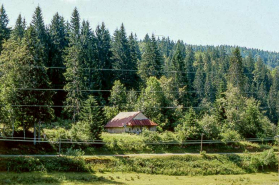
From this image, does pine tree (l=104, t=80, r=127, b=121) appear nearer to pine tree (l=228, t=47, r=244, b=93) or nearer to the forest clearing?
the forest clearing

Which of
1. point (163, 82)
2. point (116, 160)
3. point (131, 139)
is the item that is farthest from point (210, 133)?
point (163, 82)

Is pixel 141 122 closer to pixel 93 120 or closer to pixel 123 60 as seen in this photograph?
pixel 93 120

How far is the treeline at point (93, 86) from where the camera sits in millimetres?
44781

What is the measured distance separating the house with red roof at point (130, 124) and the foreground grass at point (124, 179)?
18221mm

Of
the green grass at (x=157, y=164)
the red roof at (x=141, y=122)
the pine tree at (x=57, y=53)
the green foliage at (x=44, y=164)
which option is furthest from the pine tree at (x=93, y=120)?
the pine tree at (x=57, y=53)

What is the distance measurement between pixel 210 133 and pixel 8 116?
112 ft

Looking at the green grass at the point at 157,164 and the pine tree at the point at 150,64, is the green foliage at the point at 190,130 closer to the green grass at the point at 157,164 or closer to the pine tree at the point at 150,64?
the green grass at the point at 157,164

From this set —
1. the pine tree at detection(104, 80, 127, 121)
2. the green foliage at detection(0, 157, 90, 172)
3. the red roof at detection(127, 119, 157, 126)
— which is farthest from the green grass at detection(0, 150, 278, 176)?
the pine tree at detection(104, 80, 127, 121)

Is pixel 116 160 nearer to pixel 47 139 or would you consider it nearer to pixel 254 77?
pixel 47 139

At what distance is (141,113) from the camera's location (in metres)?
62.6

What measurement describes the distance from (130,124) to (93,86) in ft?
58.0

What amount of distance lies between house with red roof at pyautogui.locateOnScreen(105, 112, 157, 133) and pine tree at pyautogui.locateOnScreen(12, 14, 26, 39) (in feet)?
101

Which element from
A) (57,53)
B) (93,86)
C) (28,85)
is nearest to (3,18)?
(57,53)

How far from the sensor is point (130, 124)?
196ft
